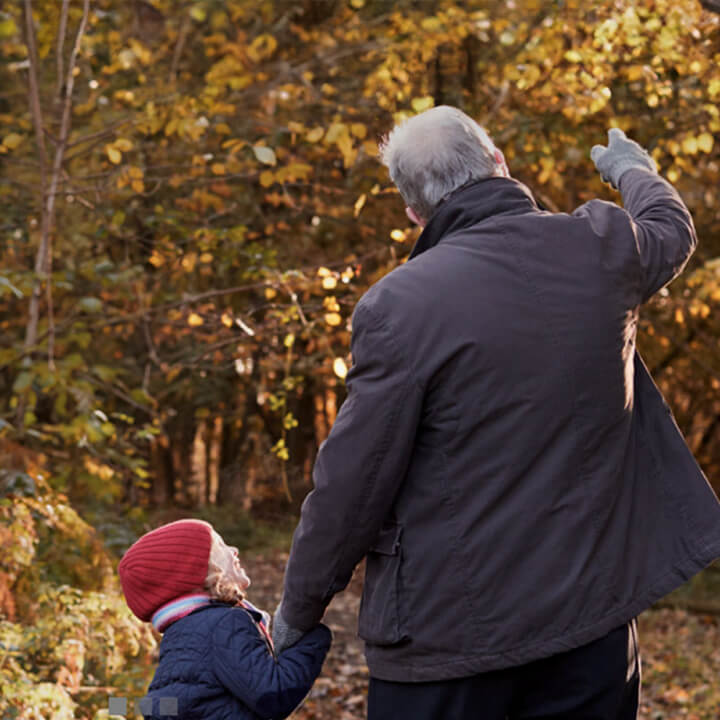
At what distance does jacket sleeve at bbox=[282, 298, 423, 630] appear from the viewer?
206 centimetres

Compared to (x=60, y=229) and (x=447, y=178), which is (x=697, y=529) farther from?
(x=60, y=229)

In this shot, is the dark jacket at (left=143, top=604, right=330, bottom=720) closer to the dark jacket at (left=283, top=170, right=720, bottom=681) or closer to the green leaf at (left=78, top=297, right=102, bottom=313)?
the dark jacket at (left=283, top=170, right=720, bottom=681)

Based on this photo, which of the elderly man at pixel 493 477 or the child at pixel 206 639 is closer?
the elderly man at pixel 493 477

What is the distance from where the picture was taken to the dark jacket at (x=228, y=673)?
238 centimetres

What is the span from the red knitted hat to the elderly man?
1.14 feet

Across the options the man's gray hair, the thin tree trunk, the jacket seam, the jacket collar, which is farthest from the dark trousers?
the thin tree trunk

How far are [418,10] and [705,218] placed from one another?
142 inches

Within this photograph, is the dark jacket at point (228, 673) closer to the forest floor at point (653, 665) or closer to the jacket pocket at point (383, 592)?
the jacket pocket at point (383, 592)

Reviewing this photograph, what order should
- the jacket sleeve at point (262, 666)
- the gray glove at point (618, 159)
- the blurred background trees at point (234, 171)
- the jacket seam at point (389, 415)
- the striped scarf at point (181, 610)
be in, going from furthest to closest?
the blurred background trees at point (234, 171) → the gray glove at point (618, 159) → the striped scarf at point (181, 610) → the jacket sleeve at point (262, 666) → the jacket seam at point (389, 415)

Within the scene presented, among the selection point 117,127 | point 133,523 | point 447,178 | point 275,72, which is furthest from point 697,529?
point 275,72

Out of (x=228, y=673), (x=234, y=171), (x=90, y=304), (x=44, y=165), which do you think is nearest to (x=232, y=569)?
(x=228, y=673)

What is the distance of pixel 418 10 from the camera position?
357 inches

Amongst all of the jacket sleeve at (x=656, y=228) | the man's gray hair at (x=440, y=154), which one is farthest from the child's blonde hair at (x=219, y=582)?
the jacket sleeve at (x=656, y=228)

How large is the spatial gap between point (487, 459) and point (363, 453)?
9.6 inches
